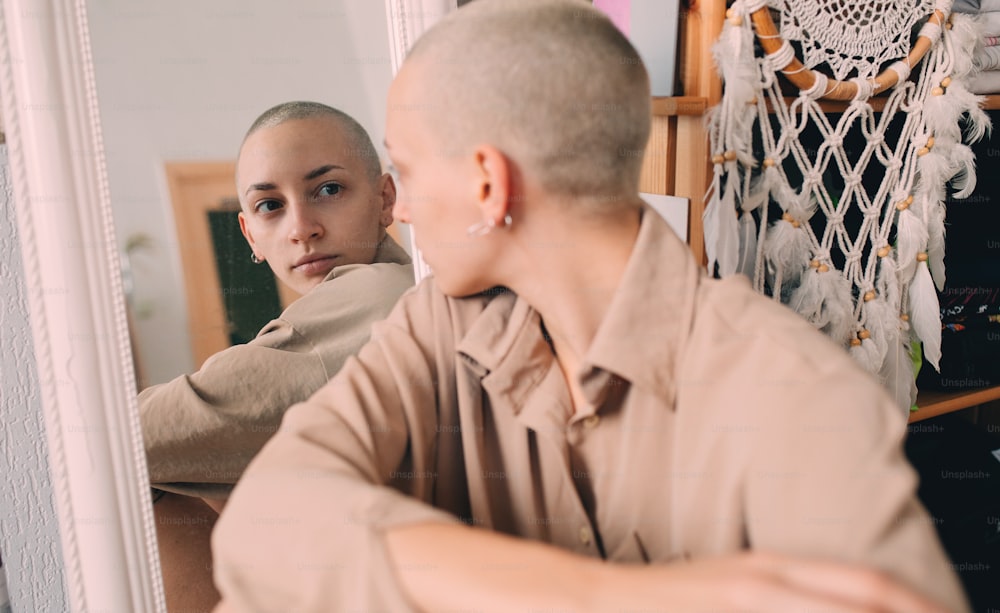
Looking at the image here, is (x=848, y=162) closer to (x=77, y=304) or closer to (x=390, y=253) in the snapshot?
(x=390, y=253)

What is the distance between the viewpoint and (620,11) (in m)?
1.36

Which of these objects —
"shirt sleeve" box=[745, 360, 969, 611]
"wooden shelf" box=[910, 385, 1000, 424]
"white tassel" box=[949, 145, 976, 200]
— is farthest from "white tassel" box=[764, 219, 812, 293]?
"shirt sleeve" box=[745, 360, 969, 611]

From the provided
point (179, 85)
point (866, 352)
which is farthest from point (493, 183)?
point (866, 352)

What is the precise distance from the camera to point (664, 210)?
1.35m

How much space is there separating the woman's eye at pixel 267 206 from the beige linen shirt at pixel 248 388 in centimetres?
12

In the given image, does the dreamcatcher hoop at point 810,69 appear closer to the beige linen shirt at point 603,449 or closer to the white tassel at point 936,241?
the white tassel at point 936,241

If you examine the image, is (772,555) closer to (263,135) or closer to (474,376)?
(474,376)

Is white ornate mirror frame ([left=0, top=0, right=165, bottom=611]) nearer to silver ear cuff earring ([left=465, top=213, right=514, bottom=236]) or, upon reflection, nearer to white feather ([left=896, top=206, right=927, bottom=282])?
silver ear cuff earring ([left=465, top=213, right=514, bottom=236])

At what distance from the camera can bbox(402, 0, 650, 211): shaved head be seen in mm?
686

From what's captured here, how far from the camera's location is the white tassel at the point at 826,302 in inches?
52.4

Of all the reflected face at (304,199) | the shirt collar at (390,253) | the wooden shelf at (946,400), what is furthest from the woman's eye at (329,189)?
the wooden shelf at (946,400)

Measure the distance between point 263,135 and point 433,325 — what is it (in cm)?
40

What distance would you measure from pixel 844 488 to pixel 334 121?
2.73 ft

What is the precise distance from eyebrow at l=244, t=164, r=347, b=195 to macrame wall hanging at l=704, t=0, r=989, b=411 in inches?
25.0
